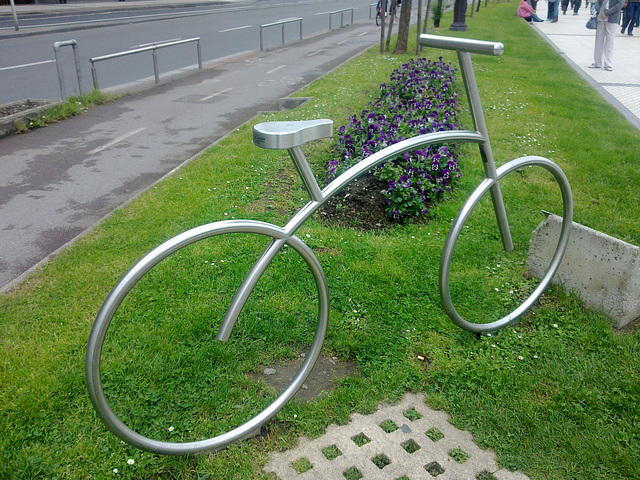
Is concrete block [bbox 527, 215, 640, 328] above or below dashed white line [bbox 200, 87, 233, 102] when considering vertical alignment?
above

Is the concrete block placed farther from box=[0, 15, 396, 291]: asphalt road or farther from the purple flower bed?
box=[0, 15, 396, 291]: asphalt road

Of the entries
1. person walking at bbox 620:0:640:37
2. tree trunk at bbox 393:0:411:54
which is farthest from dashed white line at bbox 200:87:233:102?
person walking at bbox 620:0:640:37

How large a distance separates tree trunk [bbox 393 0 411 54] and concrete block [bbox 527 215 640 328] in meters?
11.6

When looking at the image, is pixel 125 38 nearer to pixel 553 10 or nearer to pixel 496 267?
pixel 496 267

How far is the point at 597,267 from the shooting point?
345 centimetres

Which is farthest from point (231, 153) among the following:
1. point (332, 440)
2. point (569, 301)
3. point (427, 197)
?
point (332, 440)

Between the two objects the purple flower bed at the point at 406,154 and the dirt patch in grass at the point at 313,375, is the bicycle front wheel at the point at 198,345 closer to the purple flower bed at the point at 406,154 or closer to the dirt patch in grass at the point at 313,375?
the dirt patch in grass at the point at 313,375

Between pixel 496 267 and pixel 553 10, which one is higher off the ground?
pixel 553 10

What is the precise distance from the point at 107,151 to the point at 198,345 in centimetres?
495

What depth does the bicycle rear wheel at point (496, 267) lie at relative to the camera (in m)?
2.93

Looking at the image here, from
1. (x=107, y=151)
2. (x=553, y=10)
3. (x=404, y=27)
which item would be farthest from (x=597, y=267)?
(x=553, y=10)

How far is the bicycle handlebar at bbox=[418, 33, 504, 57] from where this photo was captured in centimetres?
269

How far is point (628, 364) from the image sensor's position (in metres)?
3.02

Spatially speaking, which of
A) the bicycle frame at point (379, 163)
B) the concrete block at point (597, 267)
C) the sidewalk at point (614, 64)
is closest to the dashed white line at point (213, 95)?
the sidewalk at point (614, 64)
